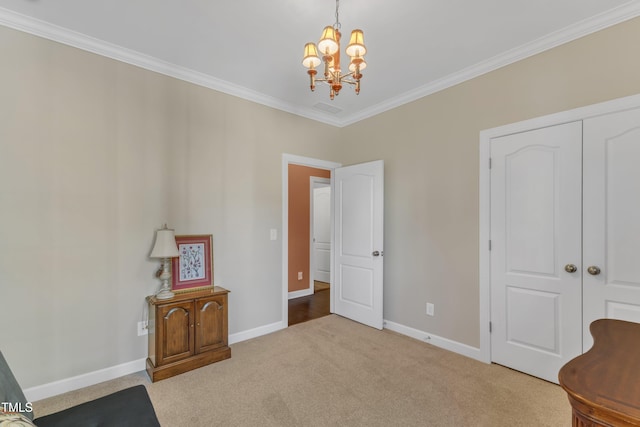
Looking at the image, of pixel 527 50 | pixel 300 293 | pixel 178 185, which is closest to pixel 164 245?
pixel 178 185

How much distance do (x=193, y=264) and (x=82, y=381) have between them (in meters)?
1.16

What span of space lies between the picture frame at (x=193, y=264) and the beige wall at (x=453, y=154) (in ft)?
6.62

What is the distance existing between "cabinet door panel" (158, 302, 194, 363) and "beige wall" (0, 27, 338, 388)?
1.03 ft

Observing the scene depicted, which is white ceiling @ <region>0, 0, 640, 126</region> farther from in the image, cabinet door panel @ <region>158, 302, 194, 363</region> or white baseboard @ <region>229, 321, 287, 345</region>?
white baseboard @ <region>229, 321, 287, 345</region>

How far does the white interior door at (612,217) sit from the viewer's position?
195 centimetres

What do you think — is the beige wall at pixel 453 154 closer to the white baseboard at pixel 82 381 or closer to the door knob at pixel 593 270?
the door knob at pixel 593 270

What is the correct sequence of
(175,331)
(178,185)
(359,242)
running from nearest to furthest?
(175,331) < (178,185) < (359,242)

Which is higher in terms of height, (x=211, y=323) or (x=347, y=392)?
(x=211, y=323)

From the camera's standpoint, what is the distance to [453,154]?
9.50 ft

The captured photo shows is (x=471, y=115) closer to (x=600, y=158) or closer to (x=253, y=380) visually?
(x=600, y=158)

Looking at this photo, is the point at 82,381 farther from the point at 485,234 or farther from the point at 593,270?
the point at 593,270

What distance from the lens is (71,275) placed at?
2.24 m

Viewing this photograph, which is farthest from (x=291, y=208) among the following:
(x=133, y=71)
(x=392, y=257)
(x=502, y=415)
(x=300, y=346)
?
(x=502, y=415)

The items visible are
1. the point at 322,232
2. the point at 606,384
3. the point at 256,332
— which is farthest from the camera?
the point at 322,232
